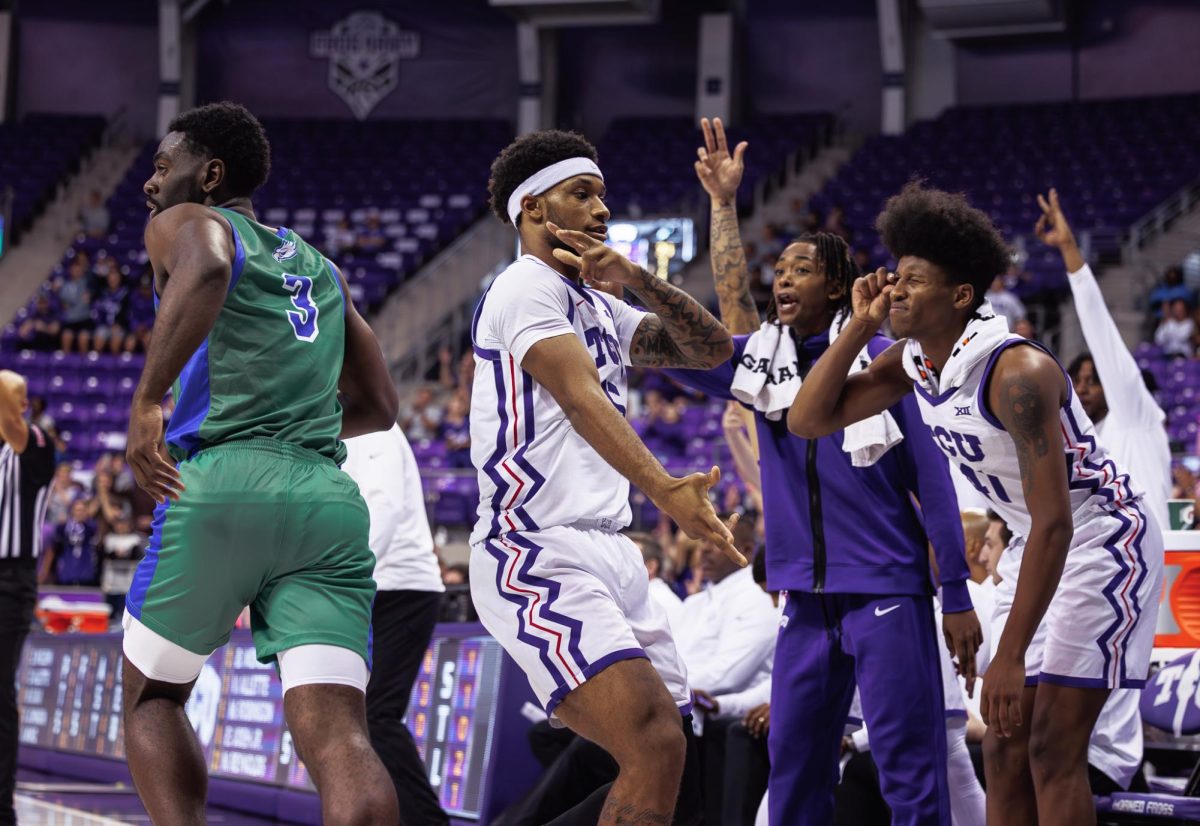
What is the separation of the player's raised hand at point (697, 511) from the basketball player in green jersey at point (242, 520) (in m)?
0.82

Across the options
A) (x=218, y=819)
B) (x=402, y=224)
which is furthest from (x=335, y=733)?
(x=402, y=224)

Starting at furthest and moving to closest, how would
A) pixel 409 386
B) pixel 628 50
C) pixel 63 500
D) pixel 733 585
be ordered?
pixel 628 50 < pixel 409 386 < pixel 63 500 < pixel 733 585

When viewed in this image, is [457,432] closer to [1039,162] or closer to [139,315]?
[139,315]

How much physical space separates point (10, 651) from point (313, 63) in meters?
22.2

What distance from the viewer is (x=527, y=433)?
12.1 feet

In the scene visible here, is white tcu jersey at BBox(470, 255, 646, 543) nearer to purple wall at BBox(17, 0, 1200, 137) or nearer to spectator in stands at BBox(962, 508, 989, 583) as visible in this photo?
spectator in stands at BBox(962, 508, 989, 583)

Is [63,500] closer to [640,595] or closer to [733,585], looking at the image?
[733,585]

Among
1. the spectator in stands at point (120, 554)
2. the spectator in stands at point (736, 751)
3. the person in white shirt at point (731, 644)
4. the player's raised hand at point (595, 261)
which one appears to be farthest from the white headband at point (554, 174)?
the spectator in stands at point (120, 554)

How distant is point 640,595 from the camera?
3717 millimetres

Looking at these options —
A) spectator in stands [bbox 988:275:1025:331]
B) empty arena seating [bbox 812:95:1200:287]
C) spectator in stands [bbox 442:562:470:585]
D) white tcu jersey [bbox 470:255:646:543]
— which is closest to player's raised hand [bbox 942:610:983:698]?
white tcu jersey [bbox 470:255:646:543]

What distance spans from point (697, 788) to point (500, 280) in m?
1.39

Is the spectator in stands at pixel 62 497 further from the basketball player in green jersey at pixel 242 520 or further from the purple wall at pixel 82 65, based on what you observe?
the basketball player in green jersey at pixel 242 520

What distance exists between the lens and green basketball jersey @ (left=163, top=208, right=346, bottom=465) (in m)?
3.52

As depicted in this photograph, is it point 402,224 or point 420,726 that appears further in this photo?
point 402,224
